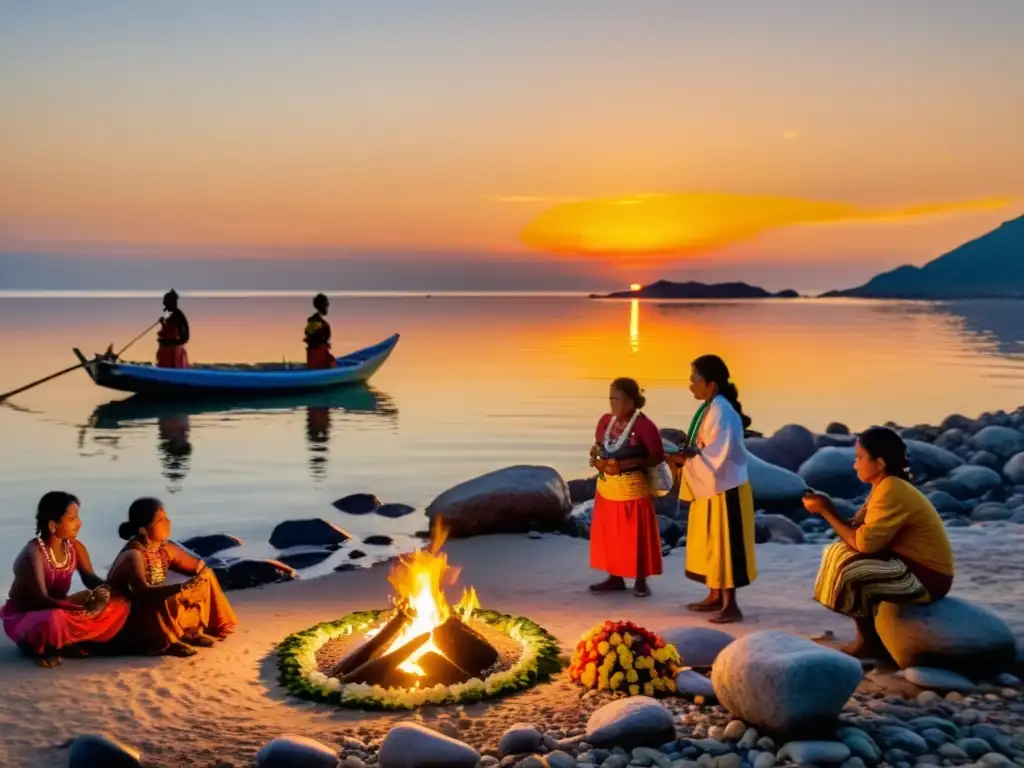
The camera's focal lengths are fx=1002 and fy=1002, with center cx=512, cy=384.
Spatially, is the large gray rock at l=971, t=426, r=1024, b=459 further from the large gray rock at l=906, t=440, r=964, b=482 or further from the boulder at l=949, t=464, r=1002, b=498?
the boulder at l=949, t=464, r=1002, b=498

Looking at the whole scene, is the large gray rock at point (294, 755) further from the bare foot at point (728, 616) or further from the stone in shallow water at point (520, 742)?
the bare foot at point (728, 616)

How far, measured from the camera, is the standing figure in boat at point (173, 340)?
28.0m

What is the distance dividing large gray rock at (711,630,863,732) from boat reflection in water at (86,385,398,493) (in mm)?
17800

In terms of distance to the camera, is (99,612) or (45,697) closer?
(45,697)

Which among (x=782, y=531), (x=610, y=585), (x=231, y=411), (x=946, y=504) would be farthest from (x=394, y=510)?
(x=231, y=411)

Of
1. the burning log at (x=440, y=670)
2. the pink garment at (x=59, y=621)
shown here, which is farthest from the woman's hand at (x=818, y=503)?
the pink garment at (x=59, y=621)

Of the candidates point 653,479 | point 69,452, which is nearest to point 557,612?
point 653,479

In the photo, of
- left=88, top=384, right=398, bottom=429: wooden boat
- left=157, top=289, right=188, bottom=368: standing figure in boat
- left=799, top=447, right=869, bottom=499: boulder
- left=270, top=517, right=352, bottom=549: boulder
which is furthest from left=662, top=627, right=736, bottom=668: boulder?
left=88, top=384, right=398, bottom=429: wooden boat

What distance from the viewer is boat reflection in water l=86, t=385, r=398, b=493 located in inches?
991

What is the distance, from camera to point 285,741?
5.55m

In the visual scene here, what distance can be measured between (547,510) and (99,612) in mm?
6130

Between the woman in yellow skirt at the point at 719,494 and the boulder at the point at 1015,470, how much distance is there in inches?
364

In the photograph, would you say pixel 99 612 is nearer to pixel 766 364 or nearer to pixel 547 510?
pixel 547 510

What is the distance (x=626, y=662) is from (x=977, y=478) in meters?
10.8
